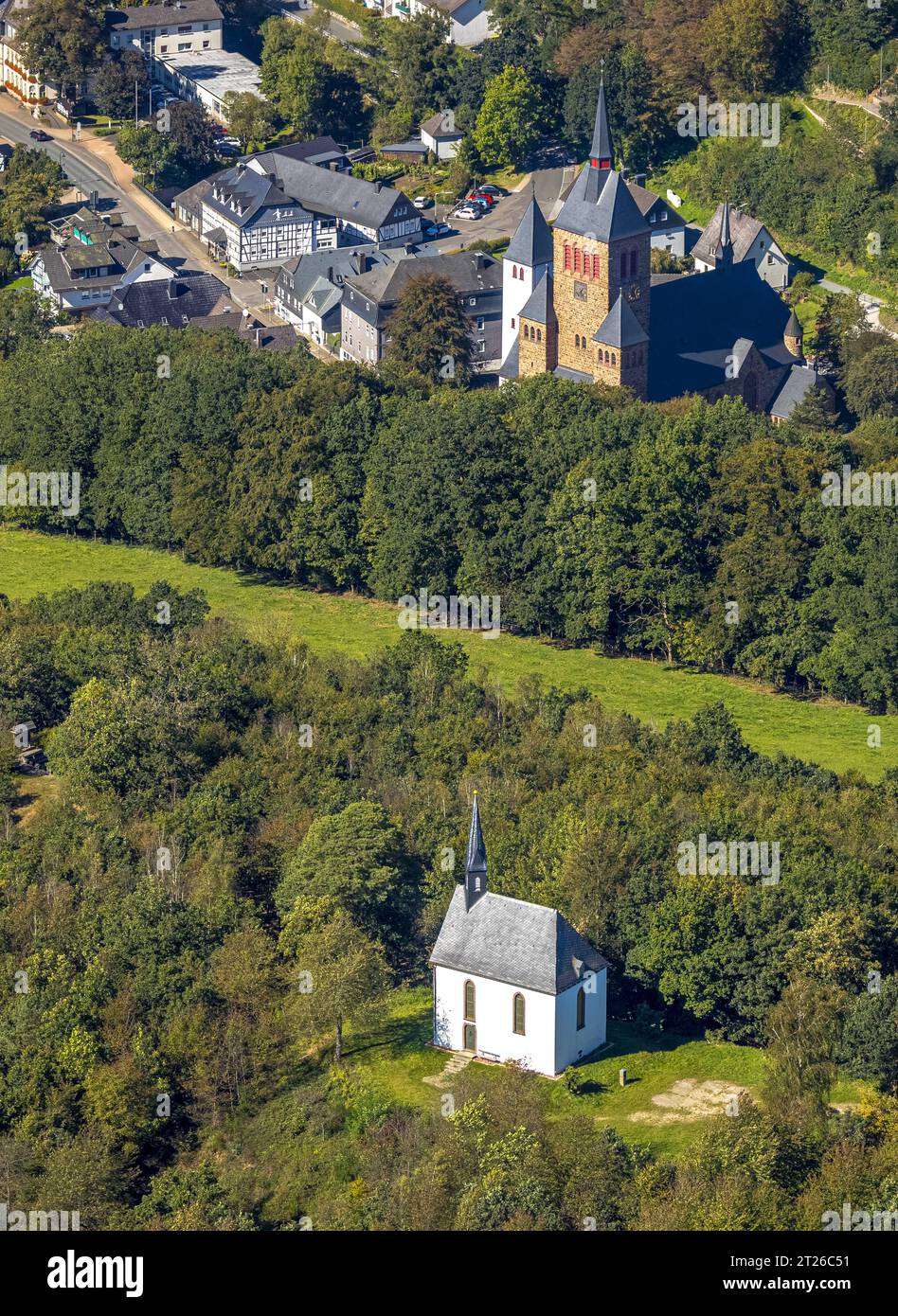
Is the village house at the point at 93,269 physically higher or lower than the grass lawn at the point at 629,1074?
higher

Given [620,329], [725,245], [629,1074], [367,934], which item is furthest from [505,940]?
[725,245]

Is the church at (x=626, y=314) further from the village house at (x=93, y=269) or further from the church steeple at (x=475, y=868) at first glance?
the church steeple at (x=475, y=868)

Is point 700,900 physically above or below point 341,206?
below

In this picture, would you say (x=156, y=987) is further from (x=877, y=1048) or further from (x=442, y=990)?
(x=877, y=1048)

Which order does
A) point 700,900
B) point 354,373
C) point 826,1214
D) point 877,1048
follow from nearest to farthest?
point 826,1214 < point 877,1048 < point 700,900 < point 354,373

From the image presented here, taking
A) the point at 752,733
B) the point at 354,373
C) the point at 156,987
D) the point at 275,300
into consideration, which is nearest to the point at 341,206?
the point at 275,300

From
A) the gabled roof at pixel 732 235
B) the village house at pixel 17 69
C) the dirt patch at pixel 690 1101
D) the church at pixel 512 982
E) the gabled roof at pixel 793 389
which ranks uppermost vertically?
the village house at pixel 17 69

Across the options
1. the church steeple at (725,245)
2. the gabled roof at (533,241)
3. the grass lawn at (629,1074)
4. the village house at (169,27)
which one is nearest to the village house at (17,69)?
the village house at (169,27)
